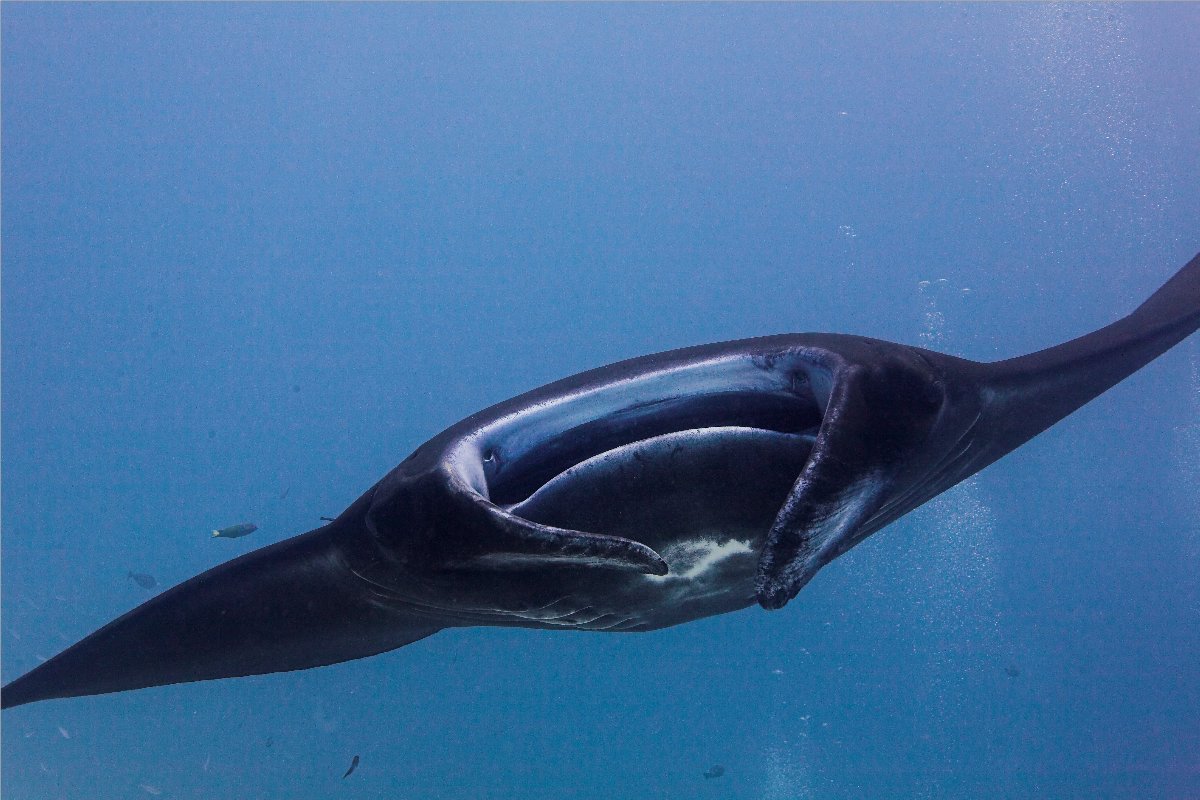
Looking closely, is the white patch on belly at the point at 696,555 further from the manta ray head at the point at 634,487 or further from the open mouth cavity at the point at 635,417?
the open mouth cavity at the point at 635,417

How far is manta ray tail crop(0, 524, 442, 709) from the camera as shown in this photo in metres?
2.33

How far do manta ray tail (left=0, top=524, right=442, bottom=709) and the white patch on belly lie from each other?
3.41 feet

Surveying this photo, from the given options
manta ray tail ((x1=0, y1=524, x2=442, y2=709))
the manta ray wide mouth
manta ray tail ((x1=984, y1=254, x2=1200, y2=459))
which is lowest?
manta ray tail ((x1=0, y1=524, x2=442, y2=709))

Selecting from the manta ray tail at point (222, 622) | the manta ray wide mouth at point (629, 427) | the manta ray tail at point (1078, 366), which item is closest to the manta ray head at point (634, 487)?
the manta ray wide mouth at point (629, 427)

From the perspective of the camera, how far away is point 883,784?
26.6 metres

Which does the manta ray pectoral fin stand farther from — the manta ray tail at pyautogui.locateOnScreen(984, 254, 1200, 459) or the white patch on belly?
the manta ray tail at pyautogui.locateOnScreen(984, 254, 1200, 459)

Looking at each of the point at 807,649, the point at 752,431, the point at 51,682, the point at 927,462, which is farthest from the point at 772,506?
the point at 807,649

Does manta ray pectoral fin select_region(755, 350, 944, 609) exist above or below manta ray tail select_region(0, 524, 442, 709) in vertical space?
above

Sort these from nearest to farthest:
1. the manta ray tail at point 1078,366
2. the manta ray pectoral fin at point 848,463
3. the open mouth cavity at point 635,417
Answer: the manta ray pectoral fin at point 848,463
the open mouth cavity at point 635,417
the manta ray tail at point 1078,366

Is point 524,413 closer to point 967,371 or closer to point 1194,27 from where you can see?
point 967,371

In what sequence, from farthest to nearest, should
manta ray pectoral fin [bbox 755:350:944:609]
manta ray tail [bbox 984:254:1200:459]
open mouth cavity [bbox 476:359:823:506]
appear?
manta ray tail [bbox 984:254:1200:459] < open mouth cavity [bbox 476:359:823:506] < manta ray pectoral fin [bbox 755:350:944:609]

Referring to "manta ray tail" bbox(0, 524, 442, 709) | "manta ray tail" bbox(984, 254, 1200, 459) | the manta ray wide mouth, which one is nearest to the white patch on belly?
the manta ray wide mouth

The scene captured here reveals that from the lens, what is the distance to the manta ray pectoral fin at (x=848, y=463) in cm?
148

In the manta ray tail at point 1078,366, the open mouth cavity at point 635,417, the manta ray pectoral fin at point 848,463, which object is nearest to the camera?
the manta ray pectoral fin at point 848,463
